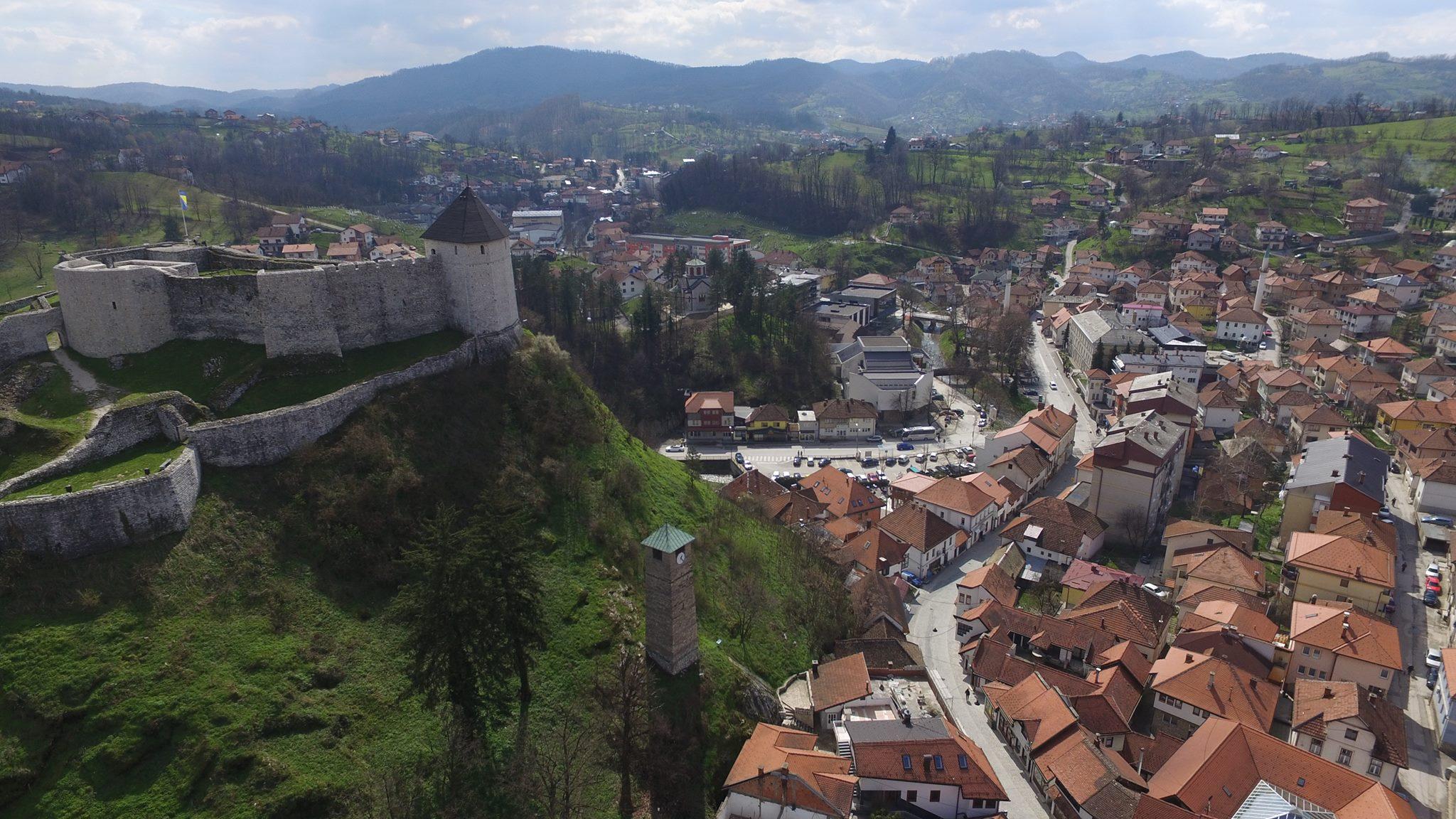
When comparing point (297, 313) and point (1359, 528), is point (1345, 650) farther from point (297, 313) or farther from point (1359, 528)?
point (297, 313)

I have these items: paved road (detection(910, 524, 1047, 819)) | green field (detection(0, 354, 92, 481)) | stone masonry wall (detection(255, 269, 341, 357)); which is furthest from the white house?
green field (detection(0, 354, 92, 481))

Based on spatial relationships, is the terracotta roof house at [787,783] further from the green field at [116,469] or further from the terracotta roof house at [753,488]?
the terracotta roof house at [753,488]

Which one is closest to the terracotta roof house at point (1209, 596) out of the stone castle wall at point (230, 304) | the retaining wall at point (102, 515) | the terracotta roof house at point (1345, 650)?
the terracotta roof house at point (1345, 650)

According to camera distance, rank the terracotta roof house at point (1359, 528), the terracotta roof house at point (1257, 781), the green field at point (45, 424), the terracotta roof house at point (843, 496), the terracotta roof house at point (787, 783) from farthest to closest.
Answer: the terracotta roof house at point (843, 496) → the terracotta roof house at point (1359, 528) → the terracotta roof house at point (1257, 781) → the terracotta roof house at point (787, 783) → the green field at point (45, 424)

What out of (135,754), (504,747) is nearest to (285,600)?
(135,754)

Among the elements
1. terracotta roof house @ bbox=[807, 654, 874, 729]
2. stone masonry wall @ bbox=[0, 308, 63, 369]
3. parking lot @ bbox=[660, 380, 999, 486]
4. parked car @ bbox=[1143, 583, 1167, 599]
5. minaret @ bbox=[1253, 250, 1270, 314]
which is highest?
stone masonry wall @ bbox=[0, 308, 63, 369]

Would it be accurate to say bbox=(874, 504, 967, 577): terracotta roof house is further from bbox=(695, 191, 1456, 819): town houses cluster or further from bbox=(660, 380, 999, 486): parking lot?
bbox=(660, 380, 999, 486): parking lot

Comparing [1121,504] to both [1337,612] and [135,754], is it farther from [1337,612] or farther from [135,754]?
[135,754]

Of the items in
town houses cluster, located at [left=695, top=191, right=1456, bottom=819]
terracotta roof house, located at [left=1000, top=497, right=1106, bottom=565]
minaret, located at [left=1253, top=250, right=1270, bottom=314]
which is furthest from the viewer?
minaret, located at [left=1253, top=250, right=1270, bottom=314]
